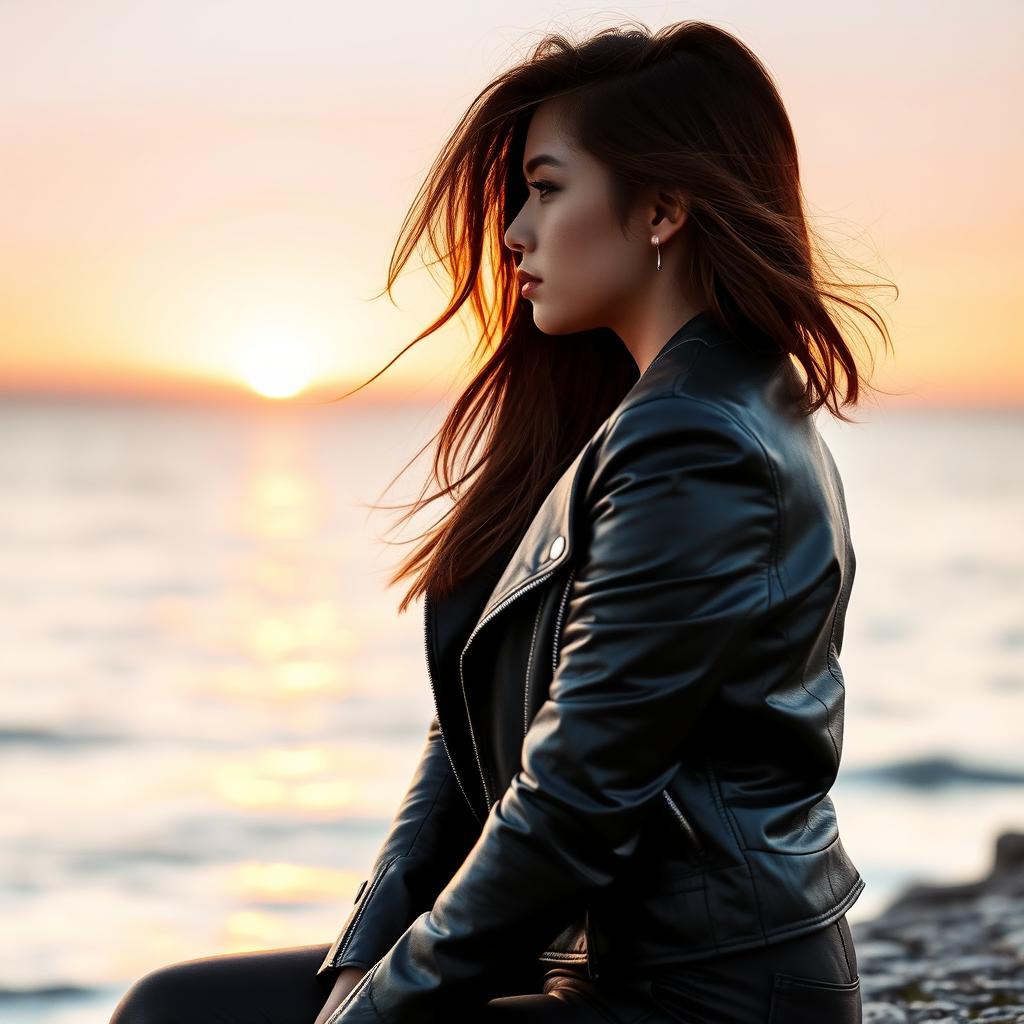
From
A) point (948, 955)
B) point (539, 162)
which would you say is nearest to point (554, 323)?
point (539, 162)

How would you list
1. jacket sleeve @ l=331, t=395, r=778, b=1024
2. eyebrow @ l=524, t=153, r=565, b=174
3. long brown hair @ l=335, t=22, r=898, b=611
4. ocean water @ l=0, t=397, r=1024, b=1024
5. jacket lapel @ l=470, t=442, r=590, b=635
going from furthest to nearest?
1. ocean water @ l=0, t=397, r=1024, b=1024
2. eyebrow @ l=524, t=153, r=565, b=174
3. long brown hair @ l=335, t=22, r=898, b=611
4. jacket lapel @ l=470, t=442, r=590, b=635
5. jacket sleeve @ l=331, t=395, r=778, b=1024

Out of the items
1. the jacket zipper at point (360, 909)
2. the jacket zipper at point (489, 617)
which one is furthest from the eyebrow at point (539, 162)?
the jacket zipper at point (360, 909)

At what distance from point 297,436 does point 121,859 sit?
399ft

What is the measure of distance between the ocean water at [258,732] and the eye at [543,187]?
1.93 feet

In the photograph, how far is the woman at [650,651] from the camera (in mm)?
1743

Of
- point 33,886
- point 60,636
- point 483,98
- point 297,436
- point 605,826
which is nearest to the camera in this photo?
point 605,826

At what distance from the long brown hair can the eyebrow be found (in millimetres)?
Answer: 52

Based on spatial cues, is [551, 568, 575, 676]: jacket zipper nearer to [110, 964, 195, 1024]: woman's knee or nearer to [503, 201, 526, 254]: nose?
[503, 201, 526, 254]: nose

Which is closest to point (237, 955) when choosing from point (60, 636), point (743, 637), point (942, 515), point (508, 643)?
point (508, 643)

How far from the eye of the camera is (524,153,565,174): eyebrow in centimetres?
220

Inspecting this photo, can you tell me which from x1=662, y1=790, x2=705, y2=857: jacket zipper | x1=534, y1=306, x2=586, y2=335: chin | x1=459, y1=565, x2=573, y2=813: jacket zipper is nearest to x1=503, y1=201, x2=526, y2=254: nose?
x1=534, y1=306, x2=586, y2=335: chin

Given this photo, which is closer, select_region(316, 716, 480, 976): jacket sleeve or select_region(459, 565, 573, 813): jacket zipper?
select_region(459, 565, 573, 813): jacket zipper

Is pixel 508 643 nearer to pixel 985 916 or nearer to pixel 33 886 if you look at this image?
pixel 985 916

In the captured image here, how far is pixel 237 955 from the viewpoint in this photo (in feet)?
7.20
